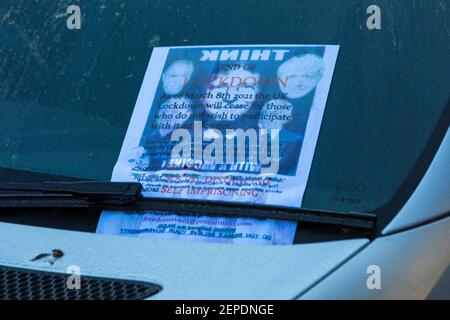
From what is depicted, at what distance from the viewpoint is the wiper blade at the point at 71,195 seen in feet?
8.77

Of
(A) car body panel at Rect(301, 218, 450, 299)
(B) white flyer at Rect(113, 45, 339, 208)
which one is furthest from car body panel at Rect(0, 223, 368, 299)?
(B) white flyer at Rect(113, 45, 339, 208)

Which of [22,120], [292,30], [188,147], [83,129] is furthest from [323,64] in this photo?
[22,120]

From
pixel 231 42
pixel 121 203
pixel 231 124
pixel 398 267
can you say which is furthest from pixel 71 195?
pixel 398 267

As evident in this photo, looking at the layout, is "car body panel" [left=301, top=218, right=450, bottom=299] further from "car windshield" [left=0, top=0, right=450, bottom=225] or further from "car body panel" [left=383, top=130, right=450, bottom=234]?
"car windshield" [left=0, top=0, right=450, bottom=225]

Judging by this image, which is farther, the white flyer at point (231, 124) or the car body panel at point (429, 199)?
the white flyer at point (231, 124)

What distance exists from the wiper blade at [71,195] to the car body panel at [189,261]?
0.08 metres

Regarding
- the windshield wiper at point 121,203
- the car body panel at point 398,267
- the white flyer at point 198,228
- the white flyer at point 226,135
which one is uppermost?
the white flyer at point 226,135

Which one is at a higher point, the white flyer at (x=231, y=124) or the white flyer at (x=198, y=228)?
the white flyer at (x=231, y=124)

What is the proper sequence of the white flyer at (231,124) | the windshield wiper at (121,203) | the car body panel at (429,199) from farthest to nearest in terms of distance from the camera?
the white flyer at (231,124) → the windshield wiper at (121,203) → the car body panel at (429,199)

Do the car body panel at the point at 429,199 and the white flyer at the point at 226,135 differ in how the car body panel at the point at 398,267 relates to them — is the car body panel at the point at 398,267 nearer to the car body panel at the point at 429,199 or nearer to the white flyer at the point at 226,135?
the car body panel at the point at 429,199

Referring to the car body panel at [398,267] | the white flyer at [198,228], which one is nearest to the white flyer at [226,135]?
the white flyer at [198,228]

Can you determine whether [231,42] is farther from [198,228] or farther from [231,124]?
[198,228]

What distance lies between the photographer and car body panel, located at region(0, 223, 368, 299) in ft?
7.43

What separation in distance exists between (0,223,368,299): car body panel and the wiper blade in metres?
0.08
